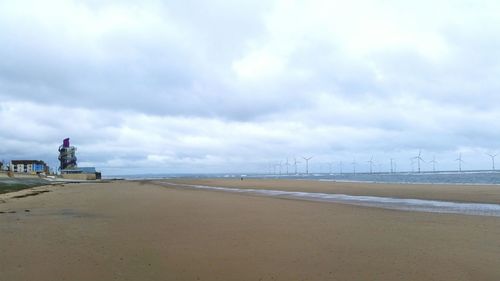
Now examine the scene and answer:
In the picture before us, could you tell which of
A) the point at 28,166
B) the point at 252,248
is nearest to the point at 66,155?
the point at 28,166

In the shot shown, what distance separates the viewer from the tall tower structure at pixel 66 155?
516 feet

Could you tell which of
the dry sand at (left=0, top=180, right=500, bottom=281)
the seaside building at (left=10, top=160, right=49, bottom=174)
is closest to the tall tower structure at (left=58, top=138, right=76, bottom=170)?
the seaside building at (left=10, top=160, right=49, bottom=174)

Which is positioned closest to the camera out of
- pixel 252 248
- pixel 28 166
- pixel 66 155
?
pixel 252 248

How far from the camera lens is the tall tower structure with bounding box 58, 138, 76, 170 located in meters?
157

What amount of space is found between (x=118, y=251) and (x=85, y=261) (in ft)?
4.71

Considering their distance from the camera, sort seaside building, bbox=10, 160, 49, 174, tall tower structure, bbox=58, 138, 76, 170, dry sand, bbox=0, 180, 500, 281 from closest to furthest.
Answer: dry sand, bbox=0, 180, 500, 281 < tall tower structure, bbox=58, 138, 76, 170 < seaside building, bbox=10, 160, 49, 174

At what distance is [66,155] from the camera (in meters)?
158

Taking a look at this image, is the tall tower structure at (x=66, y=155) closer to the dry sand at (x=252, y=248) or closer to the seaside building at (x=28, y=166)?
the seaside building at (x=28, y=166)

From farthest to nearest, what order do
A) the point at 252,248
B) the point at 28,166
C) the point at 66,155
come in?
the point at 28,166 → the point at 66,155 → the point at 252,248

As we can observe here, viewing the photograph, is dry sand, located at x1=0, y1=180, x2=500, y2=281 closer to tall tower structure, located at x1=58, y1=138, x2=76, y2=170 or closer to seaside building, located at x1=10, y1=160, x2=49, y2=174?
tall tower structure, located at x1=58, y1=138, x2=76, y2=170

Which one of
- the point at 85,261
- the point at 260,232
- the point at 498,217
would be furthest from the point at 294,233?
the point at 498,217

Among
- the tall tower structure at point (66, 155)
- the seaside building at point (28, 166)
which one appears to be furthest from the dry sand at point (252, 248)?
the seaside building at point (28, 166)

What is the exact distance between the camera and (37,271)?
9578 millimetres

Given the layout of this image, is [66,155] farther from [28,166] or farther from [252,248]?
[252,248]
